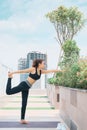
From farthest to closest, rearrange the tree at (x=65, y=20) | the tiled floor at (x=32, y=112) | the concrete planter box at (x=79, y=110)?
the tree at (x=65, y=20) → the tiled floor at (x=32, y=112) → the concrete planter box at (x=79, y=110)

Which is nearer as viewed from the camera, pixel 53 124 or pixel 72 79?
pixel 72 79

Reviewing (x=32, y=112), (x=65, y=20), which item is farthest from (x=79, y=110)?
(x=65, y=20)

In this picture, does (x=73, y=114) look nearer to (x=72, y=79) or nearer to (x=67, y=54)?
(x=72, y=79)

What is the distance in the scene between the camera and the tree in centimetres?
3256

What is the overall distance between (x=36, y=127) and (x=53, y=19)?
23.4 metres

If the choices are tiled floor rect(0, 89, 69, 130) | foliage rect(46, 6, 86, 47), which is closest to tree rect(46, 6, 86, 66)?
foliage rect(46, 6, 86, 47)

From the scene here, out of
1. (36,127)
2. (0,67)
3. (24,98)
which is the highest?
(0,67)

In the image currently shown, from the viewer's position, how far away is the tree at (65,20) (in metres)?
32.6

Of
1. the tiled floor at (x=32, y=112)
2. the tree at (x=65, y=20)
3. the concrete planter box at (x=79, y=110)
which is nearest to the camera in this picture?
the concrete planter box at (x=79, y=110)

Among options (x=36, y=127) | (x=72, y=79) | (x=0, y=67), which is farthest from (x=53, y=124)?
(x=0, y=67)

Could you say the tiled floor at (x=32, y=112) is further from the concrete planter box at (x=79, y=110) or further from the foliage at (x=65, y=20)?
the foliage at (x=65, y=20)

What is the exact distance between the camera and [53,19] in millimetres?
32969

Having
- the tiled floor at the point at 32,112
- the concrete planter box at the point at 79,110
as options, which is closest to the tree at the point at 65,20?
the tiled floor at the point at 32,112

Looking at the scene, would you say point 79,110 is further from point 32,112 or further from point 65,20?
point 65,20
